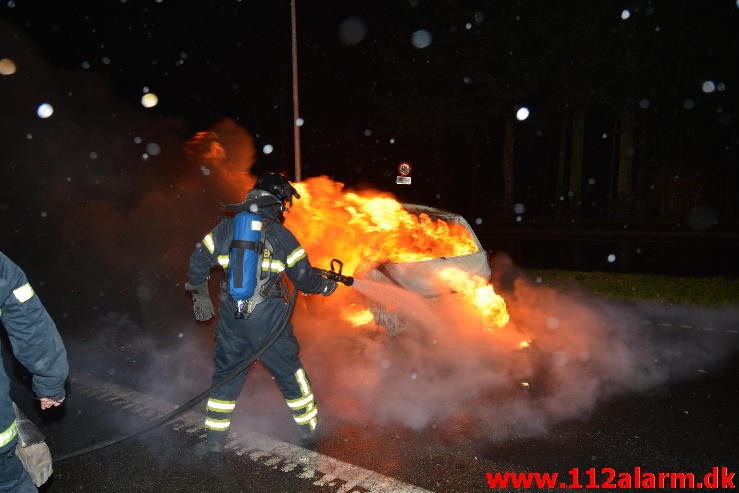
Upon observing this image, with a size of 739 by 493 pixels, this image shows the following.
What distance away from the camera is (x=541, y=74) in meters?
21.2

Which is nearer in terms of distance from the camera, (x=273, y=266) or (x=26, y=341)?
(x=26, y=341)

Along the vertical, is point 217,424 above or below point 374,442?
above

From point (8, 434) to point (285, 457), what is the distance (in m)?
1.92

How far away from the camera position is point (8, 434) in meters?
2.34

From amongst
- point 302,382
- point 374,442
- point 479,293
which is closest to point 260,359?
point 302,382

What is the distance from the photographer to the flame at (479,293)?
5805 mm

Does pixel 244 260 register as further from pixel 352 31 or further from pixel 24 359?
pixel 352 31

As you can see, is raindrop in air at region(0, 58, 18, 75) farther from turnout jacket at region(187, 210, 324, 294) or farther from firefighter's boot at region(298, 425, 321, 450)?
firefighter's boot at region(298, 425, 321, 450)

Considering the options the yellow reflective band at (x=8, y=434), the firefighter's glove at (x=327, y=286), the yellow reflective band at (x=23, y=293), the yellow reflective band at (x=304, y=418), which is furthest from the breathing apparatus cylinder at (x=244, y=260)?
the yellow reflective band at (x=8, y=434)

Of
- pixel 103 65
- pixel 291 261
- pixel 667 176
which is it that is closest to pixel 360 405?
pixel 291 261

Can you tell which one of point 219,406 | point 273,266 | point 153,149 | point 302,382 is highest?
point 153,149

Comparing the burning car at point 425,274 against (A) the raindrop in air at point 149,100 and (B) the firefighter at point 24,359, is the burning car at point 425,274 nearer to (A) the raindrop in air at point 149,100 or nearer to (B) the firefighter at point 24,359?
(B) the firefighter at point 24,359

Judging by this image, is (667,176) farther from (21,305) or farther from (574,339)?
(21,305)

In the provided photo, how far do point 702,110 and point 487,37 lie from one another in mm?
11289
